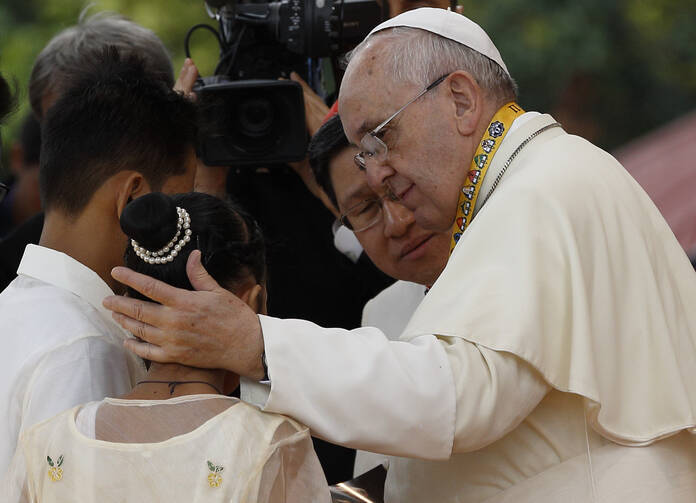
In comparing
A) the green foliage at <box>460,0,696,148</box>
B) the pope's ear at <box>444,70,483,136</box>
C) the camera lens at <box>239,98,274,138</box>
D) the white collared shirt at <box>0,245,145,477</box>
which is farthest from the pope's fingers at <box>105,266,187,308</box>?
the green foliage at <box>460,0,696,148</box>

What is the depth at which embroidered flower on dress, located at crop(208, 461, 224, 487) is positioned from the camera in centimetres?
235

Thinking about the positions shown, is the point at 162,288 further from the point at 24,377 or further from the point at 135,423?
the point at 24,377

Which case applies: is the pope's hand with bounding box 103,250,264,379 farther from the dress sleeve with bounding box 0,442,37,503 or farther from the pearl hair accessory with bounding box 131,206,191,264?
the dress sleeve with bounding box 0,442,37,503

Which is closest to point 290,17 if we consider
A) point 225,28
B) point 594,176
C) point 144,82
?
point 225,28

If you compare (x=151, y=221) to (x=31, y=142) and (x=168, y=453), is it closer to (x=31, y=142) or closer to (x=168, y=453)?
(x=168, y=453)

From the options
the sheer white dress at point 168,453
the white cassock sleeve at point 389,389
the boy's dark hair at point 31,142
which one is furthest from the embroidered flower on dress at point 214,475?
the boy's dark hair at point 31,142

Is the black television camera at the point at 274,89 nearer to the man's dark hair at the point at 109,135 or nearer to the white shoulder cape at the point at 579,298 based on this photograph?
the man's dark hair at the point at 109,135

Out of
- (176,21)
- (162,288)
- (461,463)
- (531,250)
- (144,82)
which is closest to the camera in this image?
(162,288)

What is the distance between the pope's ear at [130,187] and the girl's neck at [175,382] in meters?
0.61

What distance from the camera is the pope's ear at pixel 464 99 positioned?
2.86 meters

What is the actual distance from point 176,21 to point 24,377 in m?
10.5

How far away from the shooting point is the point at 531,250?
2557 mm

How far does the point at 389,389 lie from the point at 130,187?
1.01 meters

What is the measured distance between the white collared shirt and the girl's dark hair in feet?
0.77
